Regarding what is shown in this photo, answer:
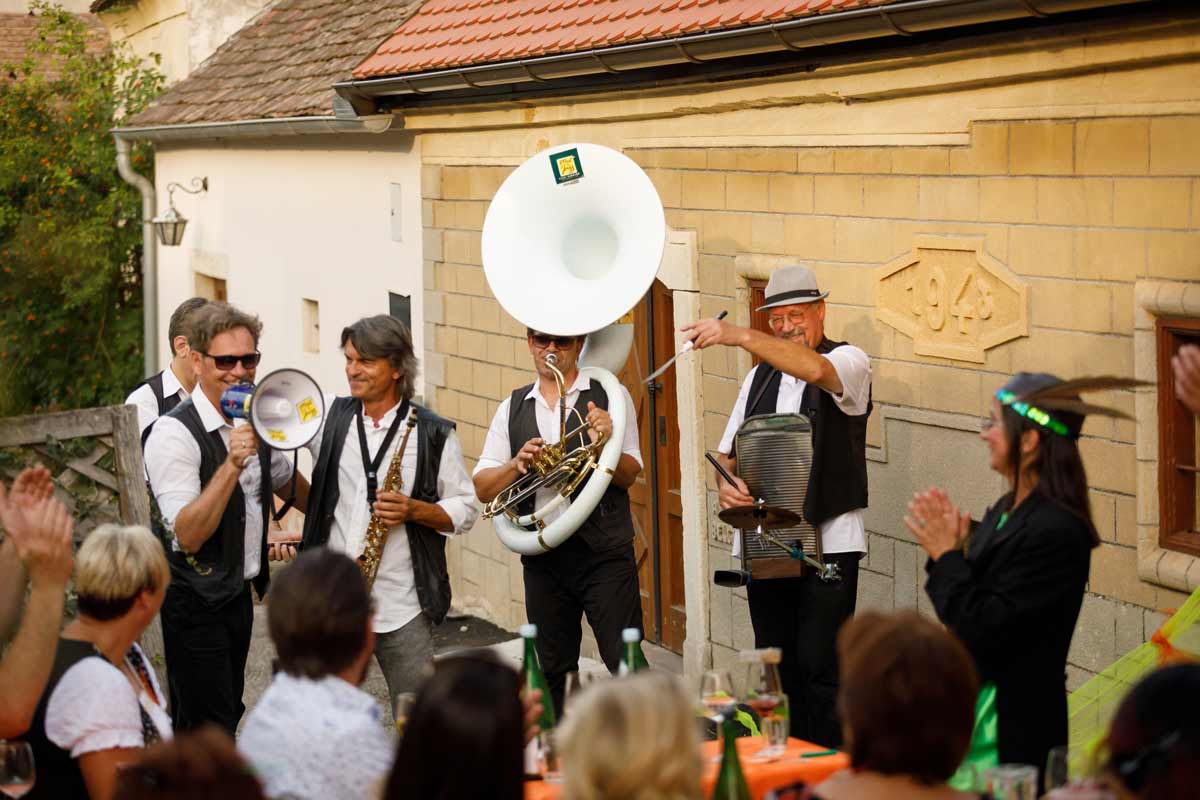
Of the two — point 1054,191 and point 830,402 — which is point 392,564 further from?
point 1054,191

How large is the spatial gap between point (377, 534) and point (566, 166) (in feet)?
6.55

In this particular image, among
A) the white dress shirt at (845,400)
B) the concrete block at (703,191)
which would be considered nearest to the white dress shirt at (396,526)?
the white dress shirt at (845,400)

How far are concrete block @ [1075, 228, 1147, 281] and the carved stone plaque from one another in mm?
353

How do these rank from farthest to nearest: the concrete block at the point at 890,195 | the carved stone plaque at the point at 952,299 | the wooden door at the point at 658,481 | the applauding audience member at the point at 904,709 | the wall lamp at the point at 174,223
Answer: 1. the wall lamp at the point at 174,223
2. the wooden door at the point at 658,481
3. the concrete block at the point at 890,195
4. the carved stone plaque at the point at 952,299
5. the applauding audience member at the point at 904,709

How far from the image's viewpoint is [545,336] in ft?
22.4

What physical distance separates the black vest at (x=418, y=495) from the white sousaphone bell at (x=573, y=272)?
0.52 m

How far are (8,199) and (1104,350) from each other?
53.9ft

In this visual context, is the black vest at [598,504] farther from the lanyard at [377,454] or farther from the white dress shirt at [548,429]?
the lanyard at [377,454]

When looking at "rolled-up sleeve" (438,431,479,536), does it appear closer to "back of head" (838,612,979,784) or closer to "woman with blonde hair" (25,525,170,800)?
"woman with blonde hair" (25,525,170,800)

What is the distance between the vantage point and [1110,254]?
6.11m

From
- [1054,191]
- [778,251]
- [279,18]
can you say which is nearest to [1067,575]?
[1054,191]

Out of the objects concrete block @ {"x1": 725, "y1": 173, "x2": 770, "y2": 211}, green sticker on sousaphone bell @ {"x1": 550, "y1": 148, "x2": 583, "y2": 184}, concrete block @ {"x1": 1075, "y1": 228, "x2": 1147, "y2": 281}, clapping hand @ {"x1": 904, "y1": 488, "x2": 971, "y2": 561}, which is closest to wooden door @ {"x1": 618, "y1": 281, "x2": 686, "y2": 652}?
concrete block @ {"x1": 725, "y1": 173, "x2": 770, "y2": 211}

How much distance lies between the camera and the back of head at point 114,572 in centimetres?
430

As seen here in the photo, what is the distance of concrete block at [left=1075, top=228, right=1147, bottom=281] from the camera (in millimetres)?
5980
